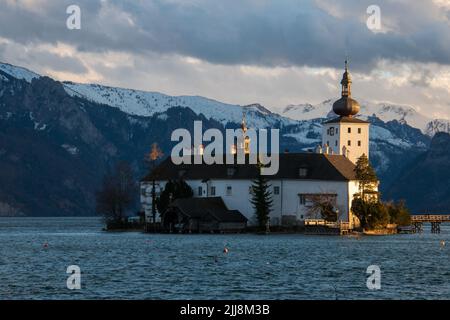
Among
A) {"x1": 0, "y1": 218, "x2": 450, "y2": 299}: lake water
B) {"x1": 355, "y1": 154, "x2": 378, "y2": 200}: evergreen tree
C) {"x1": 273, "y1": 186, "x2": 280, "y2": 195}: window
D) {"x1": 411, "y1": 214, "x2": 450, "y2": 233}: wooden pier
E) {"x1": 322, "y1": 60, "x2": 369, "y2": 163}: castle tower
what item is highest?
{"x1": 322, "y1": 60, "x2": 369, "y2": 163}: castle tower

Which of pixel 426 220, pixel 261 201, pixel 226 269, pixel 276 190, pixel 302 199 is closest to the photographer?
pixel 226 269

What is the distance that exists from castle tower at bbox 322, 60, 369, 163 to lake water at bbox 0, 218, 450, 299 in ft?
201

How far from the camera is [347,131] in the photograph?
194m

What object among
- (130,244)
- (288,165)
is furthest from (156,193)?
(130,244)

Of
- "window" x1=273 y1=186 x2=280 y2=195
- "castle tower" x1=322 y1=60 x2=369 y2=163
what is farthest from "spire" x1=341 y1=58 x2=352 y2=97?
"window" x1=273 y1=186 x2=280 y2=195

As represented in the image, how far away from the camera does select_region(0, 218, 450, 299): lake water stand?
68.0m

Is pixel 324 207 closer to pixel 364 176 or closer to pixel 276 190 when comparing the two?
pixel 364 176

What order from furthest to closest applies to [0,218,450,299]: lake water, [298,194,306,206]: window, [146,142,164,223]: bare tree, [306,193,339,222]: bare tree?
[146,142,164,223]: bare tree
[298,194,306,206]: window
[306,193,339,222]: bare tree
[0,218,450,299]: lake water

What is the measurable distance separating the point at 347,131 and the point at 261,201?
40.8 metres

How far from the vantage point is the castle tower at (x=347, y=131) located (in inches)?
7633

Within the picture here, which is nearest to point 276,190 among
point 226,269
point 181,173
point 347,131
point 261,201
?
point 261,201

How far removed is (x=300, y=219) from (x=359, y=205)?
912 cm

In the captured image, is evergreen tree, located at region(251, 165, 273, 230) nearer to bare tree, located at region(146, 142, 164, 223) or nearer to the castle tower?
bare tree, located at region(146, 142, 164, 223)
